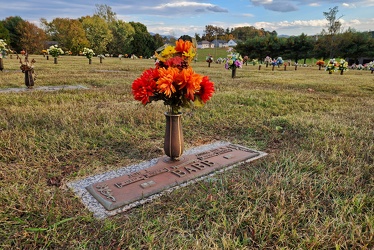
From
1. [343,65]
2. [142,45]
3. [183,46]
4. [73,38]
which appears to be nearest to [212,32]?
[142,45]

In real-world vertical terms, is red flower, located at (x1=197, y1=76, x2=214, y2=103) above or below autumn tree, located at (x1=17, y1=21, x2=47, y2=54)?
below

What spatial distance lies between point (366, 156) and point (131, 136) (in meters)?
2.78

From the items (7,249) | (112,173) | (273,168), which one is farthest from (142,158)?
(7,249)

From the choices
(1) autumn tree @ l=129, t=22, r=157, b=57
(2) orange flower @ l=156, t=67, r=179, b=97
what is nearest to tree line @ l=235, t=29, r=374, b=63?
(1) autumn tree @ l=129, t=22, r=157, b=57

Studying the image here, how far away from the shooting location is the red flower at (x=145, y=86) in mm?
2336

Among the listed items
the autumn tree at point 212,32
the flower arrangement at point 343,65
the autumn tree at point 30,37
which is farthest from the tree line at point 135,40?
the autumn tree at point 212,32

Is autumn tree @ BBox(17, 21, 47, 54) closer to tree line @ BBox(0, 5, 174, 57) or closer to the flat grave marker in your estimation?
tree line @ BBox(0, 5, 174, 57)

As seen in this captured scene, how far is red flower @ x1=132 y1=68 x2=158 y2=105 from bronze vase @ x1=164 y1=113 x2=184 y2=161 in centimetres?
31

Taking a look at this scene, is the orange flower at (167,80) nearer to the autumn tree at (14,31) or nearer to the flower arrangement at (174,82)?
the flower arrangement at (174,82)

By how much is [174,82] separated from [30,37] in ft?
158

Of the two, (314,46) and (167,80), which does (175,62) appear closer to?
(167,80)

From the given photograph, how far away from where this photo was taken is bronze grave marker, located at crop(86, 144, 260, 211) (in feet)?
6.86

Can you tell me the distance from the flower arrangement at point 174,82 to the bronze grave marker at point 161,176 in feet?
1.78

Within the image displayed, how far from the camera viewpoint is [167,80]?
2238 millimetres
